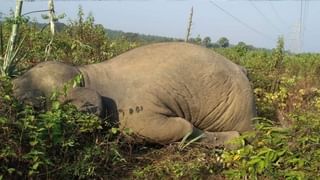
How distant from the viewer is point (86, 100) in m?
4.45

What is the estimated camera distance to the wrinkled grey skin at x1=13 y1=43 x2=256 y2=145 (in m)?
4.57

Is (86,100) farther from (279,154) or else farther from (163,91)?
(279,154)

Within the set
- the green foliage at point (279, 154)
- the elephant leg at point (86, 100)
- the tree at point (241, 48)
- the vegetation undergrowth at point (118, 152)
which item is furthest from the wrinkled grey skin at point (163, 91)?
the tree at point (241, 48)

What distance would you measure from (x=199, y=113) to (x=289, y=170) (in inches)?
62.7

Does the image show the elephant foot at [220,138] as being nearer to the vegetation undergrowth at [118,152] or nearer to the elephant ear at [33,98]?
the vegetation undergrowth at [118,152]

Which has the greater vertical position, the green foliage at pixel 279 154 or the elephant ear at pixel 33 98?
the elephant ear at pixel 33 98

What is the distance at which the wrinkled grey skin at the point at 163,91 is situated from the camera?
15.0 feet

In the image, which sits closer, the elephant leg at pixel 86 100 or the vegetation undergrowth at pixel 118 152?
the vegetation undergrowth at pixel 118 152

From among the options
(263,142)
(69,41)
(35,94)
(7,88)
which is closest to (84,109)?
(35,94)

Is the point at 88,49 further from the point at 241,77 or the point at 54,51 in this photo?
the point at 241,77

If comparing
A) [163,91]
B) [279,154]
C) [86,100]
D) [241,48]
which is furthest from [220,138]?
[241,48]

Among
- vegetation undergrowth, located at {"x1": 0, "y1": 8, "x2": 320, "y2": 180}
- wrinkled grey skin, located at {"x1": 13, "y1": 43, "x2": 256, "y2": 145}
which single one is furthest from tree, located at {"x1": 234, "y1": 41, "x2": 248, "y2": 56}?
vegetation undergrowth, located at {"x1": 0, "y1": 8, "x2": 320, "y2": 180}

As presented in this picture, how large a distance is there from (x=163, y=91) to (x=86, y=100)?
834mm

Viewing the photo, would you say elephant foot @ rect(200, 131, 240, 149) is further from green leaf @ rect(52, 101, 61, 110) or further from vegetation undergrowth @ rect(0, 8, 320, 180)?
green leaf @ rect(52, 101, 61, 110)
